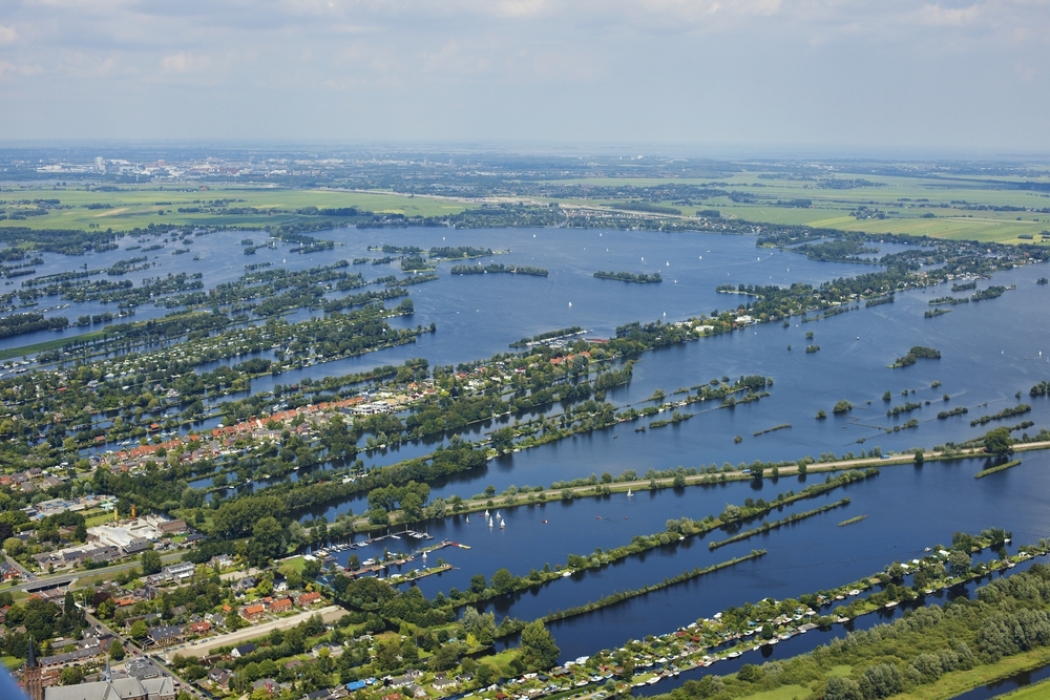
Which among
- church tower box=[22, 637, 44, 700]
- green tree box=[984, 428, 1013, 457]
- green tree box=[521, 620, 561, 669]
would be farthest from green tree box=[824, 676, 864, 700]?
green tree box=[984, 428, 1013, 457]

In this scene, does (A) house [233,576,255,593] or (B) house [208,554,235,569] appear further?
(B) house [208,554,235,569]

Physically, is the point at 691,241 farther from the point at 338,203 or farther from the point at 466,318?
the point at 338,203

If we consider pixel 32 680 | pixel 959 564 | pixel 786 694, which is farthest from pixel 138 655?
pixel 959 564

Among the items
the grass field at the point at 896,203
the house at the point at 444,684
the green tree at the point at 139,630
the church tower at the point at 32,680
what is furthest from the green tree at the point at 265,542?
the grass field at the point at 896,203

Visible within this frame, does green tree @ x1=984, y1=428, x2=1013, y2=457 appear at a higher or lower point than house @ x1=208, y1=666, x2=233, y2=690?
higher

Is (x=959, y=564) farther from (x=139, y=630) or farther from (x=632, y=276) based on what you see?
(x=632, y=276)

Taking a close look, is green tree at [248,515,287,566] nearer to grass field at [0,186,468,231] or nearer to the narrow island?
the narrow island

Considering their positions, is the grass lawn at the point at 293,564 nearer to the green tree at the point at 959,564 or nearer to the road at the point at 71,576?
the road at the point at 71,576

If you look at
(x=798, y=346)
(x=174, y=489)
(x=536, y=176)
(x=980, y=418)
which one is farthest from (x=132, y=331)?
(x=536, y=176)

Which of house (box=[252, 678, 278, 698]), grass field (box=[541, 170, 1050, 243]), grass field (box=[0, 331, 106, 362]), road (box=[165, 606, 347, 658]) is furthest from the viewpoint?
grass field (box=[541, 170, 1050, 243])
